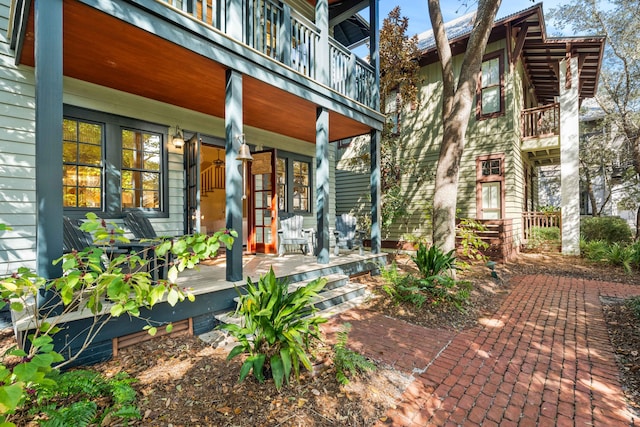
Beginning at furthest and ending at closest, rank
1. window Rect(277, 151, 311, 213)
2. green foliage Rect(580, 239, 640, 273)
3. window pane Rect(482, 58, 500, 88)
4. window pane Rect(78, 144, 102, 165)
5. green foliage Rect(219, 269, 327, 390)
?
window pane Rect(482, 58, 500, 88) < window Rect(277, 151, 311, 213) < green foliage Rect(580, 239, 640, 273) < window pane Rect(78, 144, 102, 165) < green foliage Rect(219, 269, 327, 390)

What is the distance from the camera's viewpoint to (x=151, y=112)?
4.89 metres

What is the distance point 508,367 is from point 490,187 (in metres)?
7.26

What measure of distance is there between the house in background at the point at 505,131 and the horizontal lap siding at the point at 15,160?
25.7 ft

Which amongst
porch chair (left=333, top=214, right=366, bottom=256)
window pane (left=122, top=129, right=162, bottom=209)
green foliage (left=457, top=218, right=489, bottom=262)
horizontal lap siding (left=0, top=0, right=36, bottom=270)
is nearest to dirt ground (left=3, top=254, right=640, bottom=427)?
horizontal lap siding (left=0, top=0, right=36, bottom=270)

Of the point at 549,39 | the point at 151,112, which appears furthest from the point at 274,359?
the point at 549,39

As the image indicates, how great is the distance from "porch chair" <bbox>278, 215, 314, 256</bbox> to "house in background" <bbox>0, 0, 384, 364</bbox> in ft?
0.72

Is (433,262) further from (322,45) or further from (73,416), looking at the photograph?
(73,416)

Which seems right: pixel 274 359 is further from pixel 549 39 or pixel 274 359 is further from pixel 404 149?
pixel 549 39

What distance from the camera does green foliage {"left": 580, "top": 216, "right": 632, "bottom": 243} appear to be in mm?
9766

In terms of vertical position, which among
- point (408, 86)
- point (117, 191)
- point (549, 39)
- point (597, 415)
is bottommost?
point (597, 415)

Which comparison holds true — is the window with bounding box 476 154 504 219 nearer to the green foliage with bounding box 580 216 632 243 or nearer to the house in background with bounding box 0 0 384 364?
the green foliage with bounding box 580 216 632 243

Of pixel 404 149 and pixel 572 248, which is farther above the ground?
pixel 404 149

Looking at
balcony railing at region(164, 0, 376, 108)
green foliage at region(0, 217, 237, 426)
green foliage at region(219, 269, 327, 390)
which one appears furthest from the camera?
balcony railing at region(164, 0, 376, 108)

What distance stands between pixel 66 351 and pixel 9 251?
2121mm
